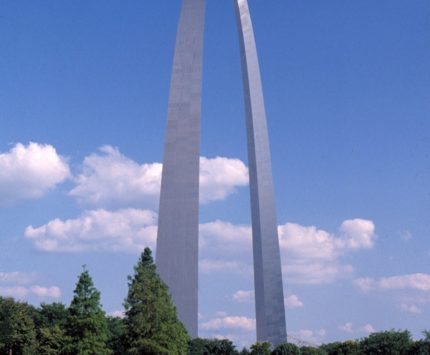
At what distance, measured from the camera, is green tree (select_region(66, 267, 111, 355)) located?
115ft

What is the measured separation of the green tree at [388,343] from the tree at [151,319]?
1805 centimetres

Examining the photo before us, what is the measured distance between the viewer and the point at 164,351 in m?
33.8

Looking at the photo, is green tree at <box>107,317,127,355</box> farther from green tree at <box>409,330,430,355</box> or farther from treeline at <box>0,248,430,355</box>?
green tree at <box>409,330,430,355</box>

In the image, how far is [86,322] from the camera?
3494 cm

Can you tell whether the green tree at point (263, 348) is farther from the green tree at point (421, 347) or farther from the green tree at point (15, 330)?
the green tree at point (15, 330)

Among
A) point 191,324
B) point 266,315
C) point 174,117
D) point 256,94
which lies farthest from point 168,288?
point 256,94

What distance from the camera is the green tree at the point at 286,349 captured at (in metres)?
40.6

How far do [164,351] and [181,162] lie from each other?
1073 cm

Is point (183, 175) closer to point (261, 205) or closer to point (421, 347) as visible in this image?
point (261, 205)

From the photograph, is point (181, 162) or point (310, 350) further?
point (310, 350)

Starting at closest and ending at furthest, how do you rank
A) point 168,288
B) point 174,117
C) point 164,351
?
point 164,351 < point 168,288 < point 174,117

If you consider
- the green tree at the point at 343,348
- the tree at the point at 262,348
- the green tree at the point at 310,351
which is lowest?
the tree at the point at 262,348

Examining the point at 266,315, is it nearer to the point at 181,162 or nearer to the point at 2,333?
the point at 181,162

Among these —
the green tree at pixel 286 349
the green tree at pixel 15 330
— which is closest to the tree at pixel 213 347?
the green tree at pixel 286 349
